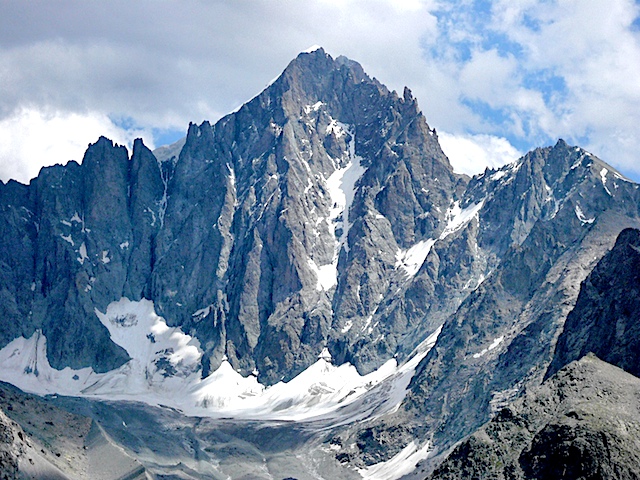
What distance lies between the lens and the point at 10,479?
175250 mm

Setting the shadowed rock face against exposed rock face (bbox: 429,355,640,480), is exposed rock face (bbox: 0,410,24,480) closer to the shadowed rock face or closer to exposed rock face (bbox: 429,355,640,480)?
the shadowed rock face

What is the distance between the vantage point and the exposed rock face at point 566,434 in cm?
11594

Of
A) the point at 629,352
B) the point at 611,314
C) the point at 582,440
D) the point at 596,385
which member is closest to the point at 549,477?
the point at 582,440

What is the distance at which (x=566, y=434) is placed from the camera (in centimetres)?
11944

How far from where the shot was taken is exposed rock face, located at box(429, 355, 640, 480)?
115938 millimetres

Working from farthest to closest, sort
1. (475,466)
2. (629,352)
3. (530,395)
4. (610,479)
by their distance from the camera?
(629,352) < (530,395) < (475,466) < (610,479)

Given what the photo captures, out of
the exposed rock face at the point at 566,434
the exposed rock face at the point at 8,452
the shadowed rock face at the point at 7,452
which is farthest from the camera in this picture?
the shadowed rock face at the point at 7,452

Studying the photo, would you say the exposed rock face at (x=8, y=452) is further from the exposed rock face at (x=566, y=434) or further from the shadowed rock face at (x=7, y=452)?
the exposed rock face at (x=566, y=434)

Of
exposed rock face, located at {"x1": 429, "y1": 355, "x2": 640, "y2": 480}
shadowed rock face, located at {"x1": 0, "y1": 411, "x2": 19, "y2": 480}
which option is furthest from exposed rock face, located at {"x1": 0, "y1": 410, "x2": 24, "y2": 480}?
exposed rock face, located at {"x1": 429, "y1": 355, "x2": 640, "y2": 480}

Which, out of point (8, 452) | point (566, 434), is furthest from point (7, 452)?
point (566, 434)

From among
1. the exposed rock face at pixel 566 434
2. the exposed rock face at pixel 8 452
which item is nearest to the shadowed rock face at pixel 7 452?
the exposed rock face at pixel 8 452

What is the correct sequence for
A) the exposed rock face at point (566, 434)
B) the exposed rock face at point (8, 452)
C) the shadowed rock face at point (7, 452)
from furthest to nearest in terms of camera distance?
the shadowed rock face at point (7, 452)
the exposed rock face at point (8, 452)
the exposed rock face at point (566, 434)

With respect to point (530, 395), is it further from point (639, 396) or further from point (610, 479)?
point (610, 479)

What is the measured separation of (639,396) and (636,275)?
57720mm
